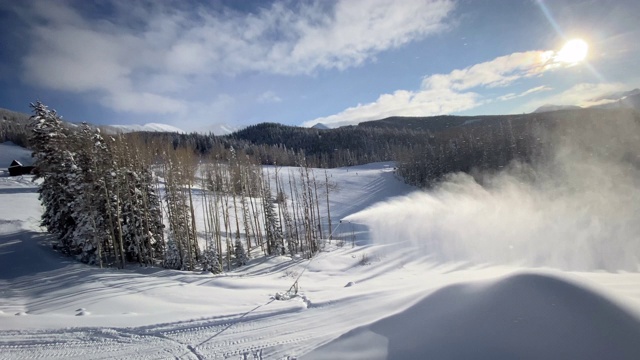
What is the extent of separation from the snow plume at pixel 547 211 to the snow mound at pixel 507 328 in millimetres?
18926

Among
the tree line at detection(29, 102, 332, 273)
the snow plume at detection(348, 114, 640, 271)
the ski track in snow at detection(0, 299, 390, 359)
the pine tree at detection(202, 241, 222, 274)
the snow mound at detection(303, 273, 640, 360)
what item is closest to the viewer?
the snow mound at detection(303, 273, 640, 360)

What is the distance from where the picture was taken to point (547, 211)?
121ft

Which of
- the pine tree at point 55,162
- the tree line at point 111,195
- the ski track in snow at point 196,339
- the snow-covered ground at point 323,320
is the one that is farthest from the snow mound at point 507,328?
the pine tree at point 55,162

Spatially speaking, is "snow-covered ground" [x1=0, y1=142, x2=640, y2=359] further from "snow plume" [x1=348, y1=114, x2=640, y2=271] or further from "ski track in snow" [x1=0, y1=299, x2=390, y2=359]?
"snow plume" [x1=348, y1=114, x2=640, y2=271]

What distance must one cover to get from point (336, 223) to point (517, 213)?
2491 centimetres

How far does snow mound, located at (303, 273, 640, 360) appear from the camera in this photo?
15.8ft

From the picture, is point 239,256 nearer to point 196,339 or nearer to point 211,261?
point 211,261

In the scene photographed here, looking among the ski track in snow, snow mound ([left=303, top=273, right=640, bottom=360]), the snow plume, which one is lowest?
the snow plume

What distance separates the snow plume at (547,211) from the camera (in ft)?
80.6

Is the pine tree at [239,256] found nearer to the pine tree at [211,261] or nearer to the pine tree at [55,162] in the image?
the pine tree at [211,261]

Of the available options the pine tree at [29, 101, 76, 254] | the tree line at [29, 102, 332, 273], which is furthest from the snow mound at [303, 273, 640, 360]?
the pine tree at [29, 101, 76, 254]

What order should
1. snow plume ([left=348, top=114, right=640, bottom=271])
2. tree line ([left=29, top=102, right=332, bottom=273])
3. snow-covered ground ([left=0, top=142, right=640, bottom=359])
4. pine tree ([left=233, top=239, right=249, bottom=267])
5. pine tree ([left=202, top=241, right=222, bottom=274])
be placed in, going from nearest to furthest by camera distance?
snow-covered ground ([left=0, top=142, right=640, bottom=359]), tree line ([left=29, top=102, right=332, bottom=273]), pine tree ([left=202, top=241, right=222, bottom=274]), snow plume ([left=348, top=114, right=640, bottom=271]), pine tree ([left=233, top=239, right=249, bottom=267])

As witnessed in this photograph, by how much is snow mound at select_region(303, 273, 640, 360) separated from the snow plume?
18926mm

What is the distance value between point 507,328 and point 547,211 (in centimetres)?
3988
